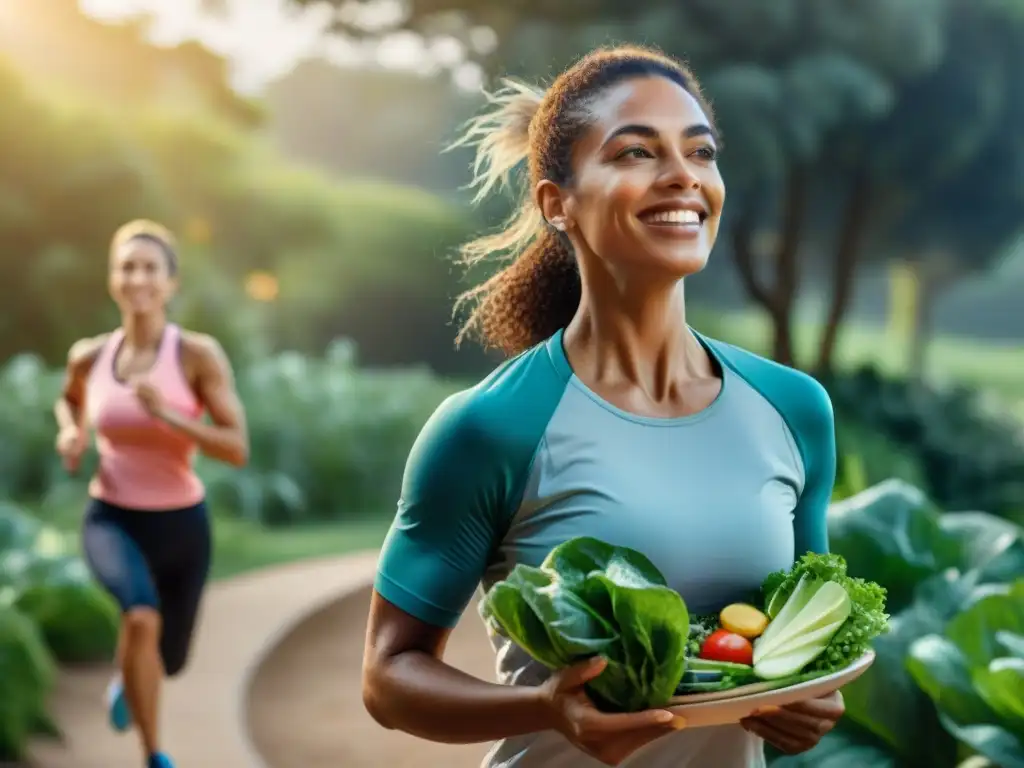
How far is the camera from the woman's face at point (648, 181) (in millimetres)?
1731

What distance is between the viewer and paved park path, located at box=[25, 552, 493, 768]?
18.1 ft

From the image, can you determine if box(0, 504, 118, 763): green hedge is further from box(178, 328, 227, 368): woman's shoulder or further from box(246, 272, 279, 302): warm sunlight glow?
box(246, 272, 279, 302): warm sunlight glow

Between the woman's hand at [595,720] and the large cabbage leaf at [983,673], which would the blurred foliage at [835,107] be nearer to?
the large cabbage leaf at [983,673]

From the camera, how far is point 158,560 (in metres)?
4.82

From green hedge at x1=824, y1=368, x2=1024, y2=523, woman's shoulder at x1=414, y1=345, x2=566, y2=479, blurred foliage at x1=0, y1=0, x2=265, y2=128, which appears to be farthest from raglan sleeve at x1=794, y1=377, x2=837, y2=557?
blurred foliage at x1=0, y1=0, x2=265, y2=128

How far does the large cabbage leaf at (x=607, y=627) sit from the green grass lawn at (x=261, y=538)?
8428 millimetres

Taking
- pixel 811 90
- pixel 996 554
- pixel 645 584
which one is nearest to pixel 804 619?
pixel 645 584

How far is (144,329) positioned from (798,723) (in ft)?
11.9

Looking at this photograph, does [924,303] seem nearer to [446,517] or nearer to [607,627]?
[446,517]

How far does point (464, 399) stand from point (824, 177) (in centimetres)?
1574

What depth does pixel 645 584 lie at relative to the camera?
1.56m

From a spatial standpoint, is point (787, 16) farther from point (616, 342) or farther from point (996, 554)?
point (616, 342)

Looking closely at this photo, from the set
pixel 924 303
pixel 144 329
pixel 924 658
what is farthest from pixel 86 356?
pixel 924 303

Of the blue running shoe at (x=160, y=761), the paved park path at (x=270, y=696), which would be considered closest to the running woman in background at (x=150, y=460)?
the blue running shoe at (x=160, y=761)
